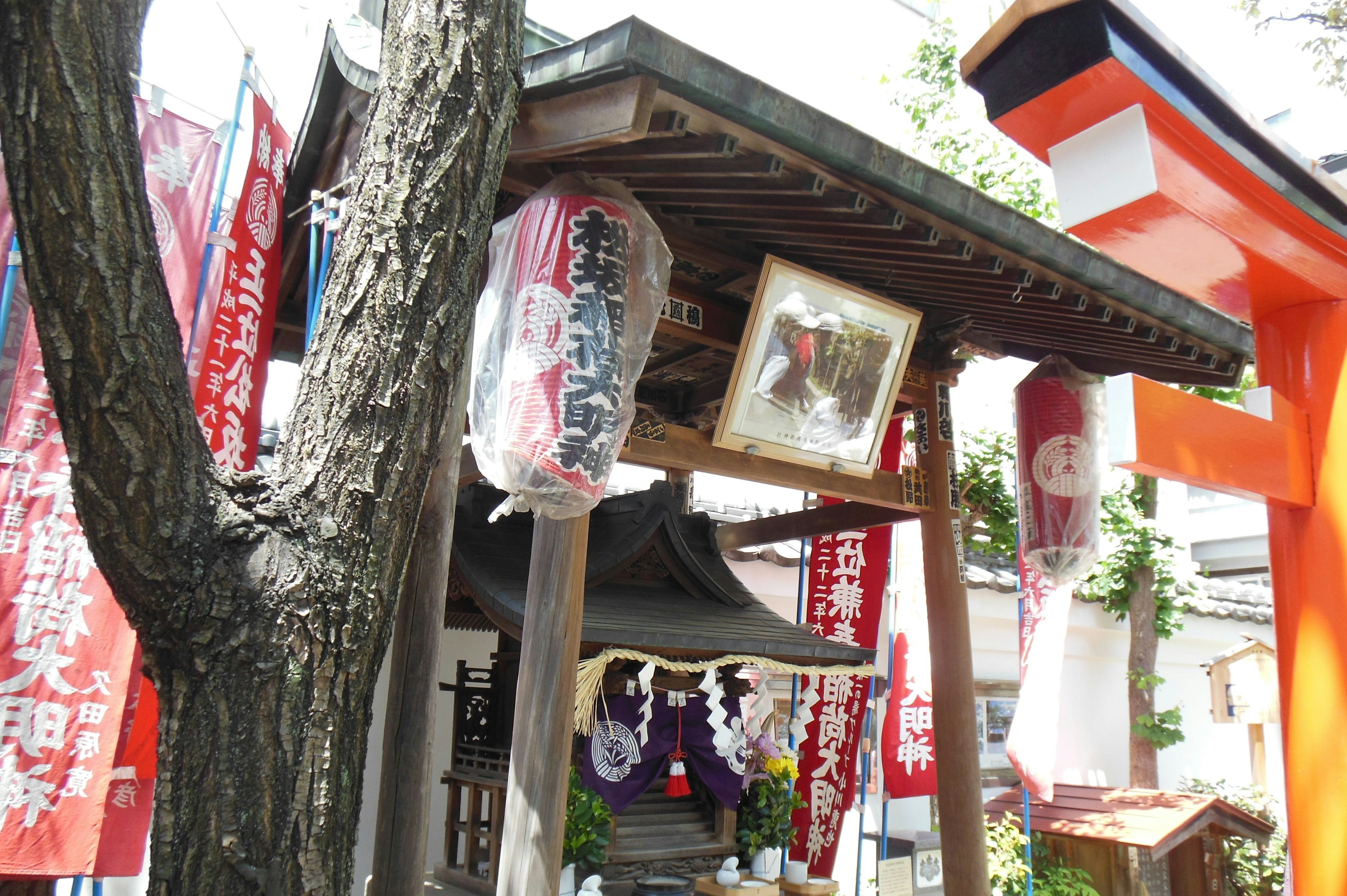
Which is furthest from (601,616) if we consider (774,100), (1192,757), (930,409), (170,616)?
(1192,757)

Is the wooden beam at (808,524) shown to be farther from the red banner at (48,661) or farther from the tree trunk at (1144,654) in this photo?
the tree trunk at (1144,654)

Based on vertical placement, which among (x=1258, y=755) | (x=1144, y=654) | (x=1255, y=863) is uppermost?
(x=1144, y=654)

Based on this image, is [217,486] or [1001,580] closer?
[217,486]

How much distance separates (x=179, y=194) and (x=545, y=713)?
2707 millimetres

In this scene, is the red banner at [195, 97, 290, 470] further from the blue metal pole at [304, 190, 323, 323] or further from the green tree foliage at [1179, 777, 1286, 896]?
the green tree foliage at [1179, 777, 1286, 896]

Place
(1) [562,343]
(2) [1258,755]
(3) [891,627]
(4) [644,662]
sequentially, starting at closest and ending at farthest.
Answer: (1) [562,343] < (4) [644,662] < (3) [891,627] < (2) [1258,755]

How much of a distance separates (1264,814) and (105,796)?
11.1 metres

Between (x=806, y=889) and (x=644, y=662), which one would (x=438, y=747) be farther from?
(x=806, y=889)

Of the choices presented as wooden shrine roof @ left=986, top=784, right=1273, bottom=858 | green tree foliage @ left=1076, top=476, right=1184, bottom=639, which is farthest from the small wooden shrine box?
green tree foliage @ left=1076, top=476, right=1184, bottom=639

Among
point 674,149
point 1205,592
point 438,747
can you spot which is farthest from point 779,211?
point 1205,592

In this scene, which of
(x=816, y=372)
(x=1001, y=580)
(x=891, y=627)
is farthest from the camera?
(x=1001, y=580)

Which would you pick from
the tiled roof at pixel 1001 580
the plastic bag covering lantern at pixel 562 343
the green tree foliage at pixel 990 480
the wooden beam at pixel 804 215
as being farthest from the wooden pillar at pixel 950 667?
the green tree foliage at pixel 990 480

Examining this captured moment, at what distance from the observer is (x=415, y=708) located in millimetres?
3719

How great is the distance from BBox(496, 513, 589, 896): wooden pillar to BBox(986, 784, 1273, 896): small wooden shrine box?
600cm
